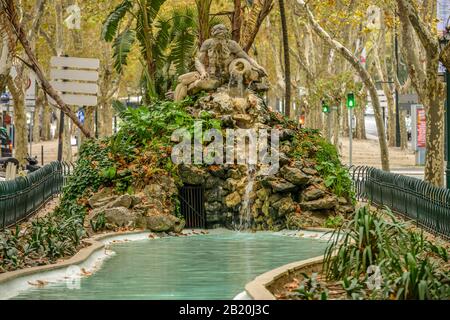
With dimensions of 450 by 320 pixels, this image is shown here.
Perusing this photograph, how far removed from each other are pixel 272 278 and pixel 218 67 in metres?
13.6

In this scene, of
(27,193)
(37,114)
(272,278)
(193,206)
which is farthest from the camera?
(37,114)

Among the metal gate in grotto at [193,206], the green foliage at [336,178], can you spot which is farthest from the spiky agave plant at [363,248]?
the metal gate in grotto at [193,206]

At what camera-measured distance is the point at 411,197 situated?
22.5m

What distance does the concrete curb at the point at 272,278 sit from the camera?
39.9 feet

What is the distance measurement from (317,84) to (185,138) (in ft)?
81.4

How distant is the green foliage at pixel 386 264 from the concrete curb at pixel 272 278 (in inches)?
9.7

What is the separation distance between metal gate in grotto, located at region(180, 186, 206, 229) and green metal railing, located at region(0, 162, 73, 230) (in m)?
3.35

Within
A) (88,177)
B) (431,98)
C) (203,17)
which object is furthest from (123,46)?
(431,98)

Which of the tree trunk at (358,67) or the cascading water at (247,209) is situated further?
the tree trunk at (358,67)

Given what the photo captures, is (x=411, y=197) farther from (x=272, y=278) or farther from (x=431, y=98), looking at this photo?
(x=272, y=278)

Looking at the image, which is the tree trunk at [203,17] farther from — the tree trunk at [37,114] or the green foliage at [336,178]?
the tree trunk at [37,114]
